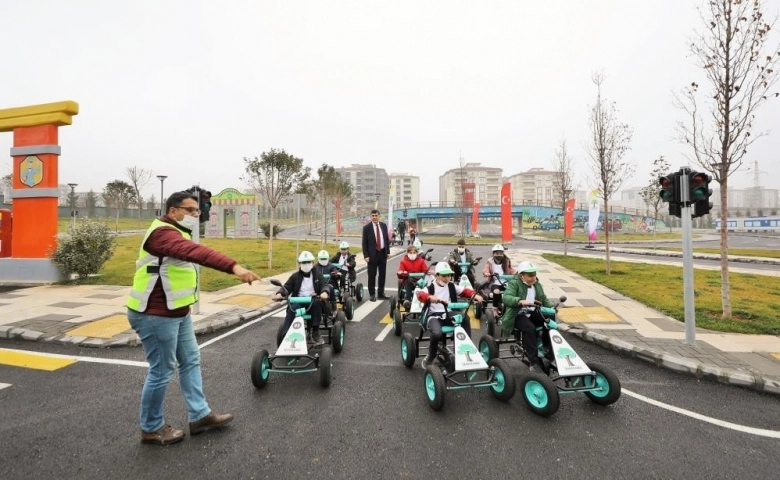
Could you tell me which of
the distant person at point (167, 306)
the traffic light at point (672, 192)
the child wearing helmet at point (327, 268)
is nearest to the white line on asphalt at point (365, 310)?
the child wearing helmet at point (327, 268)

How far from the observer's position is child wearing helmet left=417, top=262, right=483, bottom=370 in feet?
15.6

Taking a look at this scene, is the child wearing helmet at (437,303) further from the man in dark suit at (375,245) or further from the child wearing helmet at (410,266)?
the man in dark suit at (375,245)

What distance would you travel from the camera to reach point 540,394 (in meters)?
3.79

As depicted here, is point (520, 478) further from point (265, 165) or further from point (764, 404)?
point (265, 165)

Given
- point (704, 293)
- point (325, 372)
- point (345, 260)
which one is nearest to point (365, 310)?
point (345, 260)

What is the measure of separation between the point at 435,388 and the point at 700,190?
218 inches

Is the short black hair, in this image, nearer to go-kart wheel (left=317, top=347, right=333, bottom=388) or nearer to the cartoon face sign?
go-kart wheel (left=317, top=347, right=333, bottom=388)

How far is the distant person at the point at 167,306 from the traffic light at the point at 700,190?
22.4 ft

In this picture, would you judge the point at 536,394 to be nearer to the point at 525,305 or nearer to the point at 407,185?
the point at 525,305

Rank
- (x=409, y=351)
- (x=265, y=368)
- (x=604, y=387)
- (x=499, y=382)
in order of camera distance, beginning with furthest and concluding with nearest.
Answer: (x=409, y=351) < (x=265, y=368) < (x=499, y=382) < (x=604, y=387)

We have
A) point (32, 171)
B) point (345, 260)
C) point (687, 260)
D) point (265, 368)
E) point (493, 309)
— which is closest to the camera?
point (265, 368)

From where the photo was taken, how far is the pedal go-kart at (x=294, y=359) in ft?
14.1

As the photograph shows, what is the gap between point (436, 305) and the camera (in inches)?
205

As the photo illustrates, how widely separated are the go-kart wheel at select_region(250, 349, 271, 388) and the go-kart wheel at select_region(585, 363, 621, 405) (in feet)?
12.1
